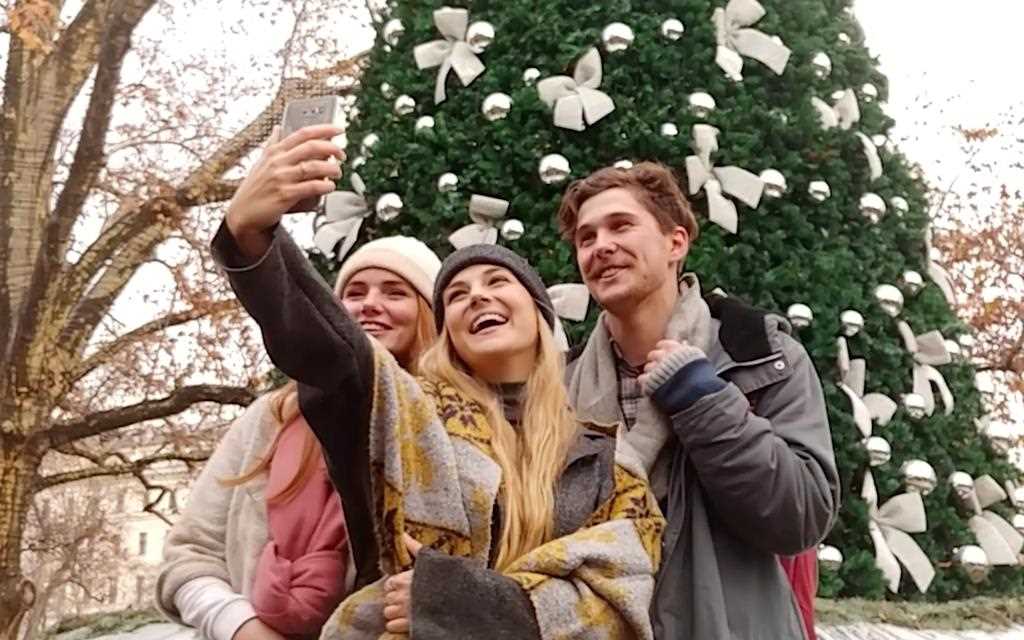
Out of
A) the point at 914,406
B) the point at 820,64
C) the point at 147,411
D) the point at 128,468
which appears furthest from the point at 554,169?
the point at 128,468

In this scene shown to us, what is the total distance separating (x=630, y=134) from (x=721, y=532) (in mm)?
1605

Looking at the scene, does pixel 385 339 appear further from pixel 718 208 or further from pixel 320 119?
pixel 718 208

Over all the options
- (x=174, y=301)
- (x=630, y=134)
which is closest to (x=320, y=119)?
(x=630, y=134)

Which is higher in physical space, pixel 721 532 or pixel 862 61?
pixel 862 61

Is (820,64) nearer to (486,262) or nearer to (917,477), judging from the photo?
(917,477)

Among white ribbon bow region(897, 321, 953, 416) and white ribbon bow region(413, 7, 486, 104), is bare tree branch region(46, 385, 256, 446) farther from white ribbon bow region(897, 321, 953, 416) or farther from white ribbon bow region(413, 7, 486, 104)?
white ribbon bow region(897, 321, 953, 416)

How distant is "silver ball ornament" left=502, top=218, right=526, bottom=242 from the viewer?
313cm

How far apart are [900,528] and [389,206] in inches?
72.9

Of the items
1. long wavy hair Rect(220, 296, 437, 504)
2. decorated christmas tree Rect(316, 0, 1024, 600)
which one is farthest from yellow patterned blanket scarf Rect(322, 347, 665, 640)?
decorated christmas tree Rect(316, 0, 1024, 600)

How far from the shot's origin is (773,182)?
3.18 metres

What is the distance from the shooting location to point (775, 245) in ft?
10.4

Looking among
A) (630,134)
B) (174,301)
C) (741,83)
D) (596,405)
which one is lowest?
(174,301)

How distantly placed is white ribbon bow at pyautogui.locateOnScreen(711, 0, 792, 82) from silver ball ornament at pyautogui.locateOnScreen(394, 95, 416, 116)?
39.8 inches

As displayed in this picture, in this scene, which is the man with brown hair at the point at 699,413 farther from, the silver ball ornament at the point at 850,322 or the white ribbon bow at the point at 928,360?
the white ribbon bow at the point at 928,360
